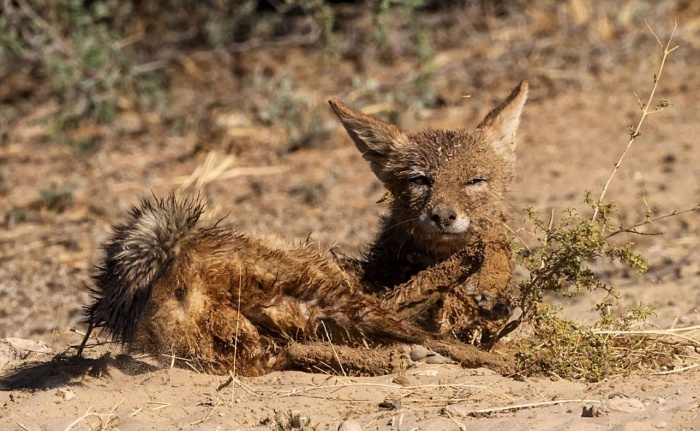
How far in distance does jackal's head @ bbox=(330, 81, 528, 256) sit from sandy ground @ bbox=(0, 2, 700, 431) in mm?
403

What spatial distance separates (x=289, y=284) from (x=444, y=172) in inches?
53.4

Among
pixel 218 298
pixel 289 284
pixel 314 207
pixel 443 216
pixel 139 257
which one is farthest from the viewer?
pixel 314 207

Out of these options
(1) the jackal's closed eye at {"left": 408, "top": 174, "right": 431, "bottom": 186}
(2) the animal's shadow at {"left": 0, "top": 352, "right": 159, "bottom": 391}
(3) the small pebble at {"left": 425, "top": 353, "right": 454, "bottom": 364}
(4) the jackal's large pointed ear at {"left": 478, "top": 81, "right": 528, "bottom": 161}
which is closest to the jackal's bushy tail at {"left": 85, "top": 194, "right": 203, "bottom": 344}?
(2) the animal's shadow at {"left": 0, "top": 352, "right": 159, "bottom": 391}

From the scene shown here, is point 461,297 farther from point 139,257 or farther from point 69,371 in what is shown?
point 69,371

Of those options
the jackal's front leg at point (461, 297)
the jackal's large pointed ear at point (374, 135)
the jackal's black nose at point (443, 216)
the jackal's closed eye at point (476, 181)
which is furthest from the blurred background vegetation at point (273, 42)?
the jackal's front leg at point (461, 297)

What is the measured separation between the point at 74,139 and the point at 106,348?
7372mm

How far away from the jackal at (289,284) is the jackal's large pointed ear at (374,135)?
50 cm

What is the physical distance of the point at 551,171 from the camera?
1095 cm

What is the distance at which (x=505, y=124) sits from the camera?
21.2ft

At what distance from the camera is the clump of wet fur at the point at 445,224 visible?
5.11 meters

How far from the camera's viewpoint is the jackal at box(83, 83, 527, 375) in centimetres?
454

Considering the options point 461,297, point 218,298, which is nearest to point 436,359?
point 461,297

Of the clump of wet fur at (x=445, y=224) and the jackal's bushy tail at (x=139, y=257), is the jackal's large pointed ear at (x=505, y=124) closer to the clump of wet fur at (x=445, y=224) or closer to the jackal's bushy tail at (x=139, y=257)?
the clump of wet fur at (x=445, y=224)

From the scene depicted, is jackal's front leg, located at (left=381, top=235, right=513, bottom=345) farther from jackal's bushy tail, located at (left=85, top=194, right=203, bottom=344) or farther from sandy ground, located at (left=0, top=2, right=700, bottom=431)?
jackal's bushy tail, located at (left=85, top=194, right=203, bottom=344)
